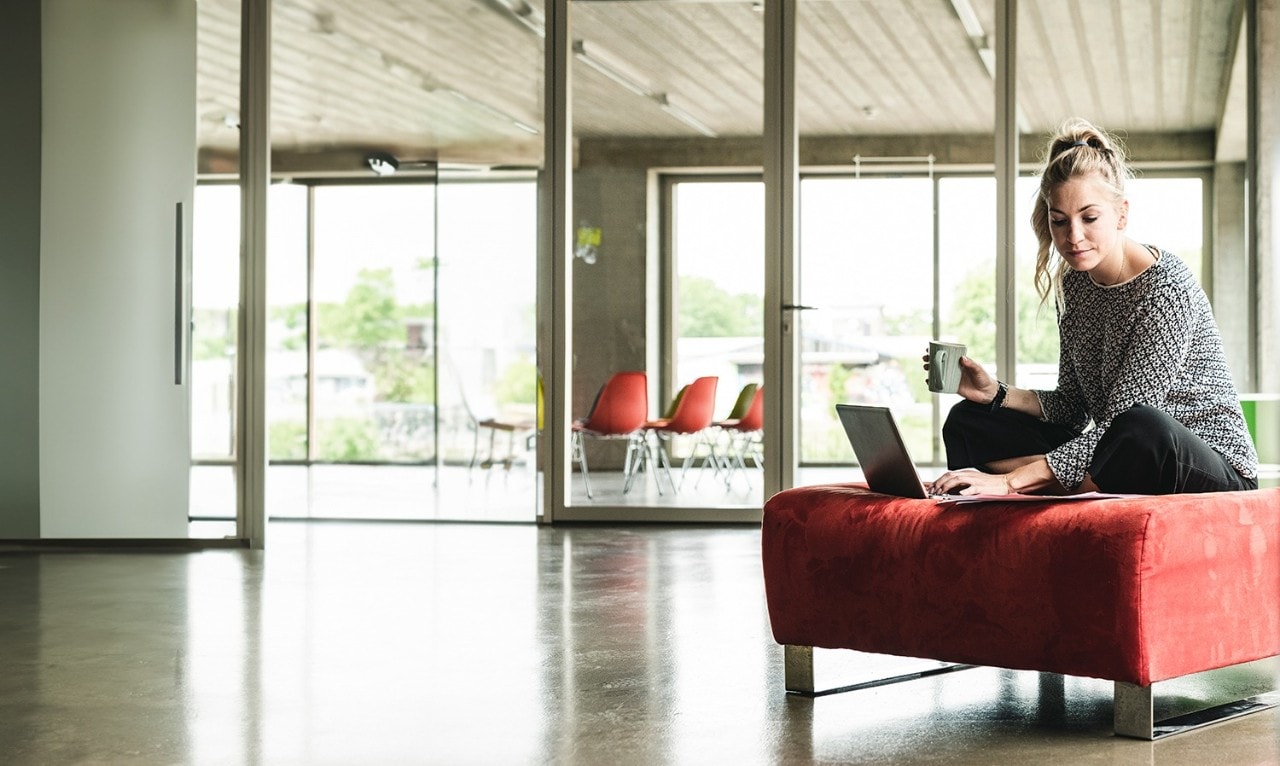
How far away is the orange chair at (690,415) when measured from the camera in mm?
7121

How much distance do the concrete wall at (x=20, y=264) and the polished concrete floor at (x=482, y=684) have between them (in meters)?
0.86

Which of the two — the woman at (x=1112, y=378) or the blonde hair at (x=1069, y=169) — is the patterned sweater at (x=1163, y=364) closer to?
the woman at (x=1112, y=378)

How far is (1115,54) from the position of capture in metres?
6.86

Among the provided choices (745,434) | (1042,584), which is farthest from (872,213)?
(1042,584)

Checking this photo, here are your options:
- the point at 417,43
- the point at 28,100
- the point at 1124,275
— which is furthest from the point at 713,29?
the point at 1124,275

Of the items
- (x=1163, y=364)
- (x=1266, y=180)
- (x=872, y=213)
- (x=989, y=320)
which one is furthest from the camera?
(x=872, y=213)

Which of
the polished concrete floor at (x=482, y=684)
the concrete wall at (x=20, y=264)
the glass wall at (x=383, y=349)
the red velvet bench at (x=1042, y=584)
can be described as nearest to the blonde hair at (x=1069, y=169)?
the red velvet bench at (x=1042, y=584)

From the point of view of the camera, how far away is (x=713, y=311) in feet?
23.3

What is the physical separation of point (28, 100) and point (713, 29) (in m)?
3.26

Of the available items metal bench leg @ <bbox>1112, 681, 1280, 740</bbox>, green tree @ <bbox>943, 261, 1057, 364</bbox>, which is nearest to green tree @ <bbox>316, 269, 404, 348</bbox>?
green tree @ <bbox>943, 261, 1057, 364</bbox>

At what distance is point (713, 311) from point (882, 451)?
407 centimetres

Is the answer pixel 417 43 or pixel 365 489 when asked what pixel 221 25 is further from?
pixel 365 489

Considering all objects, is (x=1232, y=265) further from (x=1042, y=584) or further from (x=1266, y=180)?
(x=1042, y=584)

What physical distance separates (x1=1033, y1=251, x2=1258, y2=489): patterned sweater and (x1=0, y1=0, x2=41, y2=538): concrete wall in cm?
474
